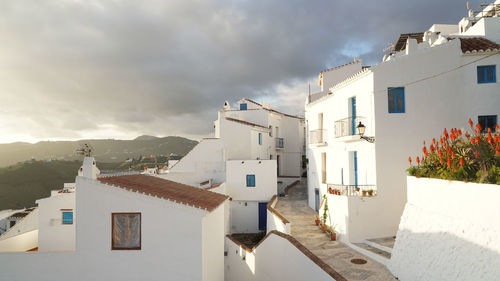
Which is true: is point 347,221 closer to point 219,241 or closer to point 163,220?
point 219,241

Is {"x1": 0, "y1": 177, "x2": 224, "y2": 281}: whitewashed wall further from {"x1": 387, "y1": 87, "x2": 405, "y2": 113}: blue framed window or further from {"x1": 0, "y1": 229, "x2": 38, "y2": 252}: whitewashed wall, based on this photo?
{"x1": 387, "y1": 87, "x2": 405, "y2": 113}: blue framed window

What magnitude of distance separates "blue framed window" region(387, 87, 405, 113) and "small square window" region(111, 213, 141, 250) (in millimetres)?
12632

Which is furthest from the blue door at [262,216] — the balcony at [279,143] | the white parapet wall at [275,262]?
the balcony at [279,143]

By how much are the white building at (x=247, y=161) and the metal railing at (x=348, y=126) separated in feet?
27.4

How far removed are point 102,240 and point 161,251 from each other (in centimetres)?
205

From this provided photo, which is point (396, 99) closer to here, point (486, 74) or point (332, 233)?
point (486, 74)

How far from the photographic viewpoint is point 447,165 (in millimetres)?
8375

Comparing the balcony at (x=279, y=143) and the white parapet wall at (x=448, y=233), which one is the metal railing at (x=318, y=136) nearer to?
the white parapet wall at (x=448, y=233)

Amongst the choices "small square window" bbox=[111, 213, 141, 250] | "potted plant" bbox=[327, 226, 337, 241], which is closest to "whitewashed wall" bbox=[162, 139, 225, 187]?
"potted plant" bbox=[327, 226, 337, 241]

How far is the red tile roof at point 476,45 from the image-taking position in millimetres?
13451

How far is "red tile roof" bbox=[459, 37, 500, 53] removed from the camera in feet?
44.1

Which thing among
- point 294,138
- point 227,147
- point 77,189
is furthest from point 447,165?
point 294,138

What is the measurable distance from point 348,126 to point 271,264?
28.8 feet

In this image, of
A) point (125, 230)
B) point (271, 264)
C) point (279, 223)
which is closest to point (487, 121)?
point (279, 223)
